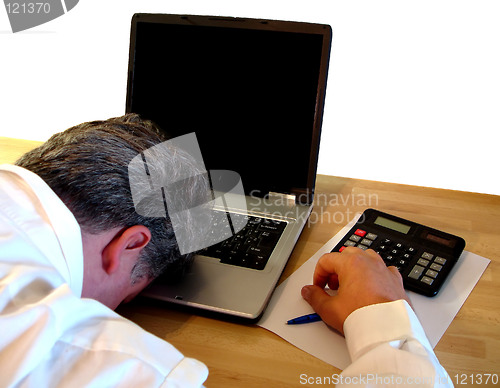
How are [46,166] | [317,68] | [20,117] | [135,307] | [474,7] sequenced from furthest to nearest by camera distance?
[20,117] → [474,7] → [317,68] → [135,307] → [46,166]

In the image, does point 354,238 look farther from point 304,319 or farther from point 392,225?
point 304,319

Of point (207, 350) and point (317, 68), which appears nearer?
point (207, 350)

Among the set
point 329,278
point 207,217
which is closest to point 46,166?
point 207,217

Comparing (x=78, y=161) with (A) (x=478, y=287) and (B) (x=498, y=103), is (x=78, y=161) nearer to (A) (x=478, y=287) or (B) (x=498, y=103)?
(A) (x=478, y=287)

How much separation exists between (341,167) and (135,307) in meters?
0.70

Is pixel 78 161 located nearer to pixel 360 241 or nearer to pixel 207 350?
pixel 207 350

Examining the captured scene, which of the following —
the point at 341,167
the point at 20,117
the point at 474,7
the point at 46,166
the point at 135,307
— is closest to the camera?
the point at 46,166

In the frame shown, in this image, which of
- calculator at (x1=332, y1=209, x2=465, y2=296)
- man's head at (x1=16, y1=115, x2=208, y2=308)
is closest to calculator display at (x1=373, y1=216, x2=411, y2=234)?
calculator at (x1=332, y1=209, x2=465, y2=296)

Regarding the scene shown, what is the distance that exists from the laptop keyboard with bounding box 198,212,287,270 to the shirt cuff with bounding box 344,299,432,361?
0.62ft

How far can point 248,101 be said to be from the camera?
89 centimetres

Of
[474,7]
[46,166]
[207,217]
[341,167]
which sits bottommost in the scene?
[341,167]

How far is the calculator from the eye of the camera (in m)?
0.73

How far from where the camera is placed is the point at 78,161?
58 cm

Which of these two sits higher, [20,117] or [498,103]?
[498,103]
